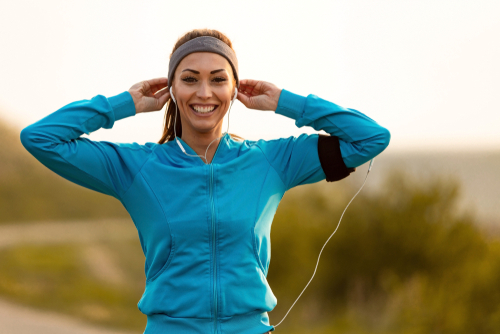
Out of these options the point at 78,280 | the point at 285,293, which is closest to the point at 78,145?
the point at 285,293

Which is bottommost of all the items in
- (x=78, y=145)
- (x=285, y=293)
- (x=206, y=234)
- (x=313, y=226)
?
(x=285, y=293)

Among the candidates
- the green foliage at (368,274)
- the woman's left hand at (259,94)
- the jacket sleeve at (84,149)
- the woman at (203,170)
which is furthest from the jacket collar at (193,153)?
the green foliage at (368,274)

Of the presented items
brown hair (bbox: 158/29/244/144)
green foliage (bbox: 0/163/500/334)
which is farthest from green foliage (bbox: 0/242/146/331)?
brown hair (bbox: 158/29/244/144)

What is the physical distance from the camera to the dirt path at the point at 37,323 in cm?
984

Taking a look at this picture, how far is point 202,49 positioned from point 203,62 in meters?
0.07

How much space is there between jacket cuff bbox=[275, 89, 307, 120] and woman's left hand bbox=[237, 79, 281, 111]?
0.10 ft

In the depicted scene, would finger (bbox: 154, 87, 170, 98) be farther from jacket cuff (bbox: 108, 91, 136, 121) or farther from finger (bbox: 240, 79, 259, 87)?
finger (bbox: 240, 79, 259, 87)

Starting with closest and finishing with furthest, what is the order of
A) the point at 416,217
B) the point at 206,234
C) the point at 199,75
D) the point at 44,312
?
the point at 206,234, the point at 199,75, the point at 416,217, the point at 44,312

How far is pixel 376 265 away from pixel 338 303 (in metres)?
1.37

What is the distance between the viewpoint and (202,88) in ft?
6.81

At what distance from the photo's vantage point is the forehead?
2111 millimetres

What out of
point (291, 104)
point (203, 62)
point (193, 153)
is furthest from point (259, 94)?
point (193, 153)

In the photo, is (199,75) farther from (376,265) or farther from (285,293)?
(376,265)

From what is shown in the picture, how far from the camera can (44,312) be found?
10.8 m
